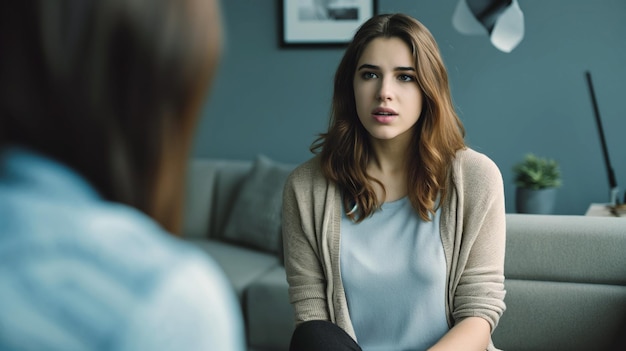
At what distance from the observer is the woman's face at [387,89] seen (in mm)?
1718

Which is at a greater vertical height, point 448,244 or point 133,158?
point 133,158

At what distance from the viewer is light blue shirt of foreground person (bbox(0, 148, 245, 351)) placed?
1.31ft

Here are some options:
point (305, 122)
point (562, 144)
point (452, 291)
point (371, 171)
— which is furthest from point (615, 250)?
point (305, 122)

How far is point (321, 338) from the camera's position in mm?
1565

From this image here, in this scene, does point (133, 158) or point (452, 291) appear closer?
point (133, 158)

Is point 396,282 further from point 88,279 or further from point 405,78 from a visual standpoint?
point 88,279

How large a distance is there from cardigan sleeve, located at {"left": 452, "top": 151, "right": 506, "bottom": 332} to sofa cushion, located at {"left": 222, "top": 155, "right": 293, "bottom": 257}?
5.10 feet

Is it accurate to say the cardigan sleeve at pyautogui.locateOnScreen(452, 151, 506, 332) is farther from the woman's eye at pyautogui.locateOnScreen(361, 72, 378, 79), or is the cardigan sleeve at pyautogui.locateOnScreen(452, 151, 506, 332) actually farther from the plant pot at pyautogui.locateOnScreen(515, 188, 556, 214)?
the plant pot at pyautogui.locateOnScreen(515, 188, 556, 214)

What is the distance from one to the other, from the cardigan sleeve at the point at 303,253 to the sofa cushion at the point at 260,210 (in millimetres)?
1355

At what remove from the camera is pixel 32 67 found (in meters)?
0.46

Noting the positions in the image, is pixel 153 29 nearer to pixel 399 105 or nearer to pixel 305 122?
pixel 399 105

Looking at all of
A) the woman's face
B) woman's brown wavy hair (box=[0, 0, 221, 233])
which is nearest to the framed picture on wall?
the woman's face

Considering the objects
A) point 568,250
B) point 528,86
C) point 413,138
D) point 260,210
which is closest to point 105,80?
point 413,138

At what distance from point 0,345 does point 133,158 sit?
0.48 ft
